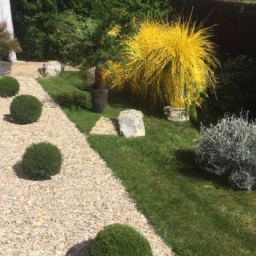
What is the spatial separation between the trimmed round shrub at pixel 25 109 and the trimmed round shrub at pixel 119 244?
168 inches

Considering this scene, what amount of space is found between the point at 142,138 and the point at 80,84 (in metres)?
3.46

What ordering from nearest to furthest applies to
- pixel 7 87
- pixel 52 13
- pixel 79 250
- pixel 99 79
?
pixel 79 250, pixel 99 79, pixel 7 87, pixel 52 13

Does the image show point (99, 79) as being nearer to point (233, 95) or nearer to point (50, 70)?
point (233, 95)

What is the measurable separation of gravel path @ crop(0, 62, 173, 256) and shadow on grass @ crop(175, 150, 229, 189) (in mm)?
1283

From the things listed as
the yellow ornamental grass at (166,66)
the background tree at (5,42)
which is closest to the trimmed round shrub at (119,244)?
the yellow ornamental grass at (166,66)

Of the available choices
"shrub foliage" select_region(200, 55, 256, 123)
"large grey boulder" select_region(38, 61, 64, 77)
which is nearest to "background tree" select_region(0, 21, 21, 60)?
"large grey boulder" select_region(38, 61, 64, 77)

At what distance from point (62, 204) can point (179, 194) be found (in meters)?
1.72

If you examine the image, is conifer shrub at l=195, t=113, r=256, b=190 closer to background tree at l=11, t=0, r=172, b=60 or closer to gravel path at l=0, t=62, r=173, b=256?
gravel path at l=0, t=62, r=173, b=256

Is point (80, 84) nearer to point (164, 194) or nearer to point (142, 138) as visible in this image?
point (142, 138)

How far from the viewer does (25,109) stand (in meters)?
6.95

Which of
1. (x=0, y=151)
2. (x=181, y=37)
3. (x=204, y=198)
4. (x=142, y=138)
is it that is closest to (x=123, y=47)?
(x=181, y=37)

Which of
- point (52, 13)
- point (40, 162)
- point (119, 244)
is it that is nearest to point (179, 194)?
point (119, 244)

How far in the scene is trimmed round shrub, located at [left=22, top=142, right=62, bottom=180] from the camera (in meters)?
5.02

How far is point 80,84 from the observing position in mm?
9578
